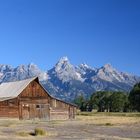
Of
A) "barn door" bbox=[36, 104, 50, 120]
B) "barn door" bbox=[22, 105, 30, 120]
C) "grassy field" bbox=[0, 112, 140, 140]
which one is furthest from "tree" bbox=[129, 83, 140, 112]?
"grassy field" bbox=[0, 112, 140, 140]

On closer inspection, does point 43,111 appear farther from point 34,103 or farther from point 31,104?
point 31,104

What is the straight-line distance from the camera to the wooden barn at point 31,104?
95.0m

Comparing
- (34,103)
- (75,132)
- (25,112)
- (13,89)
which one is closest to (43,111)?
(34,103)

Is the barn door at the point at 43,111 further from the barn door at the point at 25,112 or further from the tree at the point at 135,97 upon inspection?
the tree at the point at 135,97

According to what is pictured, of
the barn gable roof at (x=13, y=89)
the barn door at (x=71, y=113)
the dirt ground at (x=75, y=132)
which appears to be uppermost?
the barn gable roof at (x=13, y=89)

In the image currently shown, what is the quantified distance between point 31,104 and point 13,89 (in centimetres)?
592

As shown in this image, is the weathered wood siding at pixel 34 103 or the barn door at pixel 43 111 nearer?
the weathered wood siding at pixel 34 103

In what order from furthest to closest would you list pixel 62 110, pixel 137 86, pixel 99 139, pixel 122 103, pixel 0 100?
pixel 122 103, pixel 137 86, pixel 62 110, pixel 0 100, pixel 99 139

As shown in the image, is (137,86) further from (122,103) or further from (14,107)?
(14,107)

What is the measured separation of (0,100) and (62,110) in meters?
13.8

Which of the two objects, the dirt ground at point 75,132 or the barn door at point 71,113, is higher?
the barn door at point 71,113

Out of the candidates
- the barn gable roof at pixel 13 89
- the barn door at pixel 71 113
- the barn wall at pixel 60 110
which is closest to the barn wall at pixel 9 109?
the barn gable roof at pixel 13 89

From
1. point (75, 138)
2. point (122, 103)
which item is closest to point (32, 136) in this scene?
point (75, 138)

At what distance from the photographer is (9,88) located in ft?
339
